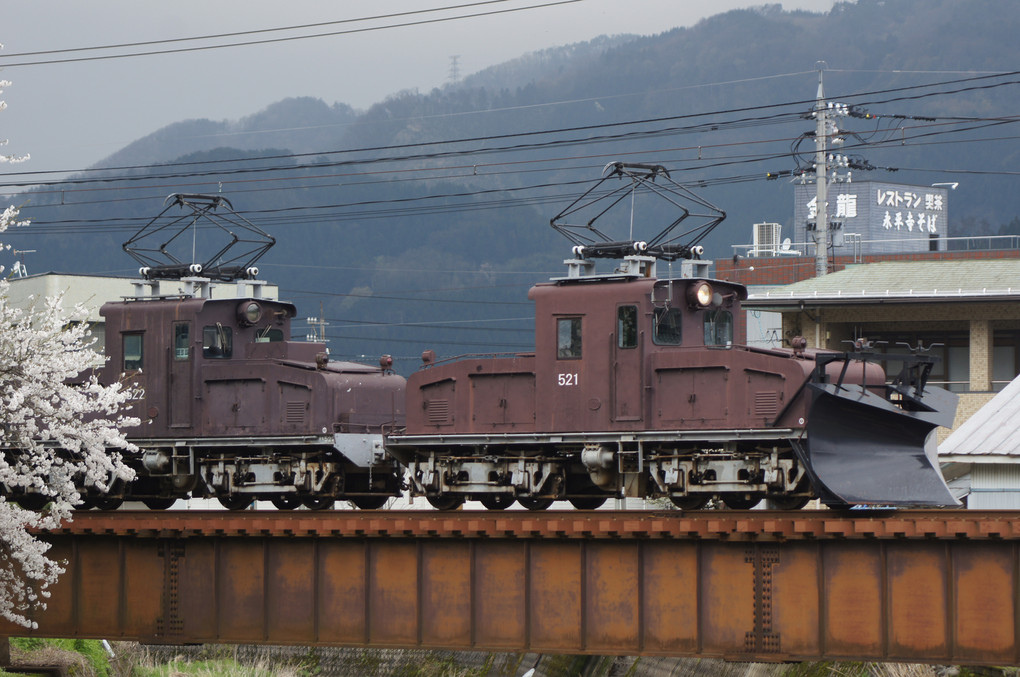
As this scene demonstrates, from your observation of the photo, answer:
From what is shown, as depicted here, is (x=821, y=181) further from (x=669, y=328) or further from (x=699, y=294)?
(x=669, y=328)

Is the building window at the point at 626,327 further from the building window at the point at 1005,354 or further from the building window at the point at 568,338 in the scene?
the building window at the point at 1005,354

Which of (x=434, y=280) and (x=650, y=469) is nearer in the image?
(x=650, y=469)

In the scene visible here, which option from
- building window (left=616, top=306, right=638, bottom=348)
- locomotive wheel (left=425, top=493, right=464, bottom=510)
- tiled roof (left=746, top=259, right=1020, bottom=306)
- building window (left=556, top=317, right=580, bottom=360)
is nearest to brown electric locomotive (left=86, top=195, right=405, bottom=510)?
locomotive wheel (left=425, top=493, right=464, bottom=510)

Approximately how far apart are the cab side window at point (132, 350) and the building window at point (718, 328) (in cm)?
1185

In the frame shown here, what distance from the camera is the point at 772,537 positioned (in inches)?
720

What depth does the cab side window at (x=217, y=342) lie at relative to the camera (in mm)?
26719

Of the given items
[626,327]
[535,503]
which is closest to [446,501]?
[535,503]

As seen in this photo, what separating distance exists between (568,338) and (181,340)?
8.53 metres

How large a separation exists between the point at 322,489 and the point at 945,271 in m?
29.1

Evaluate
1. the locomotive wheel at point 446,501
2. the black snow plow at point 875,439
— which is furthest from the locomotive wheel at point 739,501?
the locomotive wheel at point 446,501

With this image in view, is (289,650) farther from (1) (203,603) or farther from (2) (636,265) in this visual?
(2) (636,265)

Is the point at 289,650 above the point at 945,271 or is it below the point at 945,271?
below

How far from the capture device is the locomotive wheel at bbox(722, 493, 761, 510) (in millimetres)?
22500

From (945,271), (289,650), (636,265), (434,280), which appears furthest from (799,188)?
(434,280)
